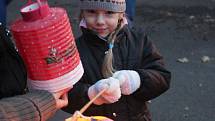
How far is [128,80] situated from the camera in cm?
253

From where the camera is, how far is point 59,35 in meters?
2.00

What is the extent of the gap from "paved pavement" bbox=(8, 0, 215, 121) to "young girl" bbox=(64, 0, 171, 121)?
2060mm

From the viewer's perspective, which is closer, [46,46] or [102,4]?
[46,46]

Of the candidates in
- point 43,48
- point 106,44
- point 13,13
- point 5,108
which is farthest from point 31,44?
point 13,13

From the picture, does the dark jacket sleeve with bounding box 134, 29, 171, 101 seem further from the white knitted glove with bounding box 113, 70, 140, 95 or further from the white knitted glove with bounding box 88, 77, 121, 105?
the white knitted glove with bounding box 88, 77, 121, 105

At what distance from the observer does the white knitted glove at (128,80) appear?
2470mm

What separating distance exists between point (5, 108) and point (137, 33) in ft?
3.59

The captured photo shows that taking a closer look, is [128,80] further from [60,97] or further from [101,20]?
[60,97]

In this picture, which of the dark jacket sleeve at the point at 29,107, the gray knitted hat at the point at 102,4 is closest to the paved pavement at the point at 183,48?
the gray knitted hat at the point at 102,4

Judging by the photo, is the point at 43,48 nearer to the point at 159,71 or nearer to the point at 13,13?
the point at 159,71

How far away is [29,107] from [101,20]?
0.82 m

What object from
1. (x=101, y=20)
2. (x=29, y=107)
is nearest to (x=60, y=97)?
(x=29, y=107)

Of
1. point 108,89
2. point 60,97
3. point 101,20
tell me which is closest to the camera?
point 60,97

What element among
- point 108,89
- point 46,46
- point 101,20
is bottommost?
point 108,89
